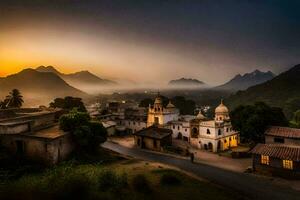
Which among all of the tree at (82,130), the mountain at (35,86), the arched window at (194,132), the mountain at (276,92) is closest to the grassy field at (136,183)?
the tree at (82,130)

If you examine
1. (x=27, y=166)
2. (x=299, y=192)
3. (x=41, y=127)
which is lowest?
(x=299, y=192)

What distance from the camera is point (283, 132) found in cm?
3956

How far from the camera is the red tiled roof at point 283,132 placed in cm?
3829

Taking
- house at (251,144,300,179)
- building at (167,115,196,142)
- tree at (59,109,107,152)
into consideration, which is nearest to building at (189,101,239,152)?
building at (167,115,196,142)

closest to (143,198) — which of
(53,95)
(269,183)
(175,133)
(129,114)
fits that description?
(269,183)

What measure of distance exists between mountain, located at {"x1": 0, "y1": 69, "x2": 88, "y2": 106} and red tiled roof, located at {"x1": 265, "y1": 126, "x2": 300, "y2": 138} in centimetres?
10317

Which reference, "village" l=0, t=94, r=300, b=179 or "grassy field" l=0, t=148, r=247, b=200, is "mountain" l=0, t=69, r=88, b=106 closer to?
"village" l=0, t=94, r=300, b=179

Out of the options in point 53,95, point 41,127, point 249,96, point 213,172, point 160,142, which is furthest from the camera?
point 53,95

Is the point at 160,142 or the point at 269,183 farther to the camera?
the point at 160,142

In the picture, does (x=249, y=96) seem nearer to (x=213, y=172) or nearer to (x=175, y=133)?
(x=175, y=133)

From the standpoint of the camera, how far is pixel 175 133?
58.4 metres

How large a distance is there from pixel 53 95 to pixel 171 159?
142 m

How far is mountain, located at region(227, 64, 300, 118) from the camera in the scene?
114 metres

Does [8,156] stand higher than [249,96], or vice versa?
[249,96]
